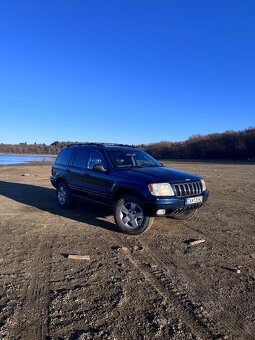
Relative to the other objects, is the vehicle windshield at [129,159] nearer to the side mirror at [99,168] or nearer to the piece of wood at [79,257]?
the side mirror at [99,168]

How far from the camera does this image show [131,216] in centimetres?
673

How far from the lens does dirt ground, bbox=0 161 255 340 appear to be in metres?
3.30

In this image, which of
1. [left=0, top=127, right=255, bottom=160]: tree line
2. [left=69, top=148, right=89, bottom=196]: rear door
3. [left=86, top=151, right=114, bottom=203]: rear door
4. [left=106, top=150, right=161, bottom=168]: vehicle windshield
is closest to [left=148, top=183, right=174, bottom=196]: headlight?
[left=86, top=151, right=114, bottom=203]: rear door

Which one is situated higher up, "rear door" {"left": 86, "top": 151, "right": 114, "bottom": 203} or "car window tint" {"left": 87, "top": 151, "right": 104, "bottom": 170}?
"car window tint" {"left": 87, "top": 151, "right": 104, "bottom": 170}

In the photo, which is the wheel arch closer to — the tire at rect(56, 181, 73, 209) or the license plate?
the license plate

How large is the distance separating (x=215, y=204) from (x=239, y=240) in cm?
391

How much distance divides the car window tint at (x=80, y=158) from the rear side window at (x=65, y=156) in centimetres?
45

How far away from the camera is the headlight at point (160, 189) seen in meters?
6.38

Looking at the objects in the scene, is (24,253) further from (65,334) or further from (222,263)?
(222,263)

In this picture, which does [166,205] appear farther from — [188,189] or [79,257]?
[79,257]

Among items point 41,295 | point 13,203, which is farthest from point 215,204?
point 41,295

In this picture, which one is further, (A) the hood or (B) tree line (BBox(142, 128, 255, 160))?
(B) tree line (BBox(142, 128, 255, 160))

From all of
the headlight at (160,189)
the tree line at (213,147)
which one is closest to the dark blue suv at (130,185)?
the headlight at (160,189)

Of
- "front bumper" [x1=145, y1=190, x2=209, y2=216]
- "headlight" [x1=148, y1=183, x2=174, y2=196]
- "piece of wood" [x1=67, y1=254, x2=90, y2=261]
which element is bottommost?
"piece of wood" [x1=67, y1=254, x2=90, y2=261]
